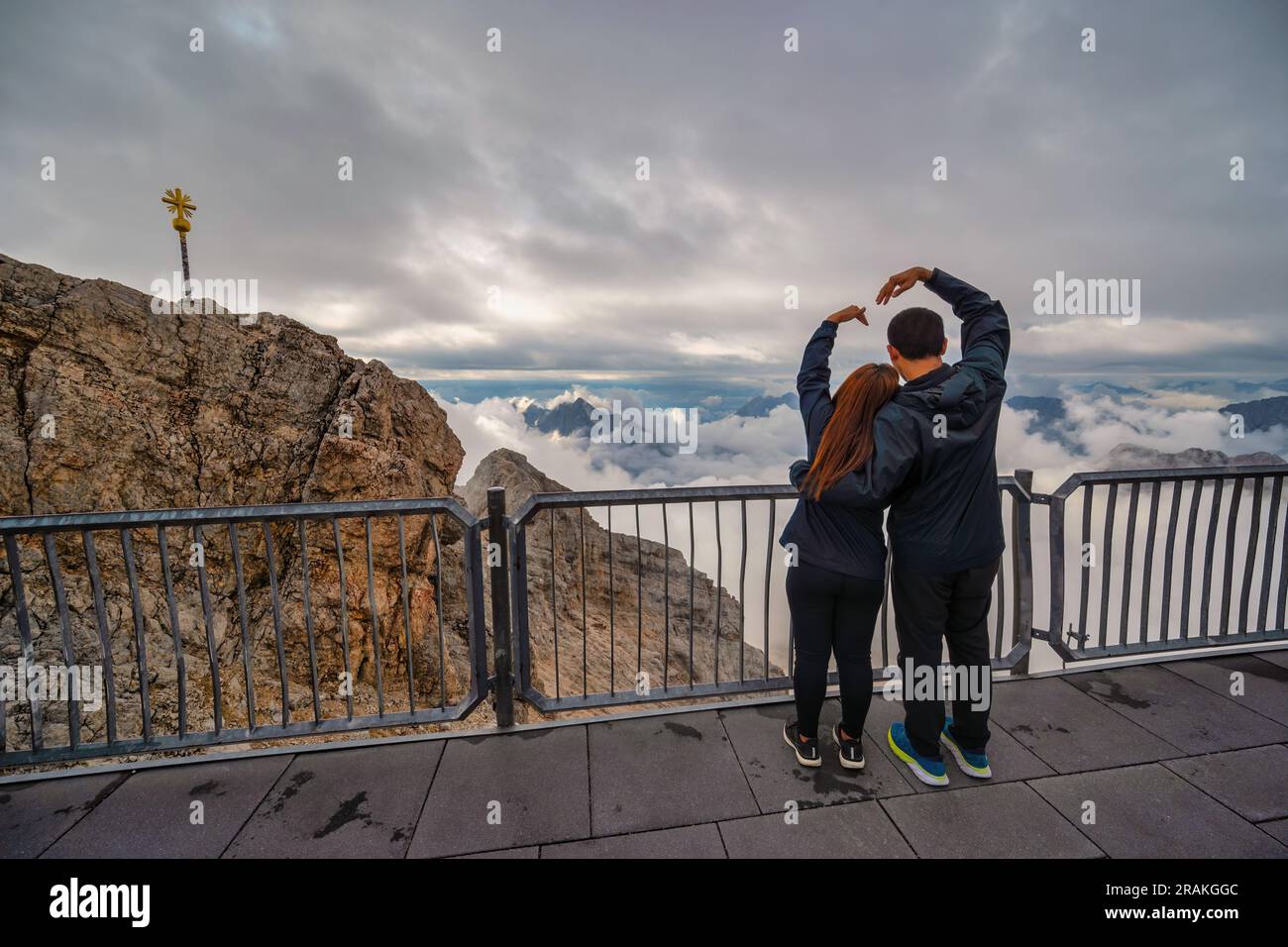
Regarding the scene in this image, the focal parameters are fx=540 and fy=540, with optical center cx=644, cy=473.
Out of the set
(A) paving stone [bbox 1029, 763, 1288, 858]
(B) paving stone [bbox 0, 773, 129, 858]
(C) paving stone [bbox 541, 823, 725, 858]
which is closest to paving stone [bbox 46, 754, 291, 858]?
(B) paving stone [bbox 0, 773, 129, 858]

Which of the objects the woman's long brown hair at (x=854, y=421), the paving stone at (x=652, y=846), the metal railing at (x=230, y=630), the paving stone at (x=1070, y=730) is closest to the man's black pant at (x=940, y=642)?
the paving stone at (x=1070, y=730)

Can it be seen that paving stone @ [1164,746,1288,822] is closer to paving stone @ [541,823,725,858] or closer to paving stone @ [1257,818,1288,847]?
paving stone @ [1257,818,1288,847]

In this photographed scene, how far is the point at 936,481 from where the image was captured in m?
3.10

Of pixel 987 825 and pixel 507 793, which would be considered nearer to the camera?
pixel 987 825

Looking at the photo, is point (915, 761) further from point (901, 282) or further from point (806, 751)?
point (901, 282)

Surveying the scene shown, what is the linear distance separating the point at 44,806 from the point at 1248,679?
9.03 meters

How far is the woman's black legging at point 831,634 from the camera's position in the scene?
3154mm

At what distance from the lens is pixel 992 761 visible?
3.64 metres

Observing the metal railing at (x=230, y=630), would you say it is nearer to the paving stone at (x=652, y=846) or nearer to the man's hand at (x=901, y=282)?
the paving stone at (x=652, y=846)

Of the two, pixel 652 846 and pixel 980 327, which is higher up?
pixel 980 327

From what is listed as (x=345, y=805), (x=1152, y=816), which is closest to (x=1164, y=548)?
(x=1152, y=816)

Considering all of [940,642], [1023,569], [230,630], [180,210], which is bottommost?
[230,630]

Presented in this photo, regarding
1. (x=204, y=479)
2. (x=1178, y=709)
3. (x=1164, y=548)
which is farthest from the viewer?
(x=204, y=479)
